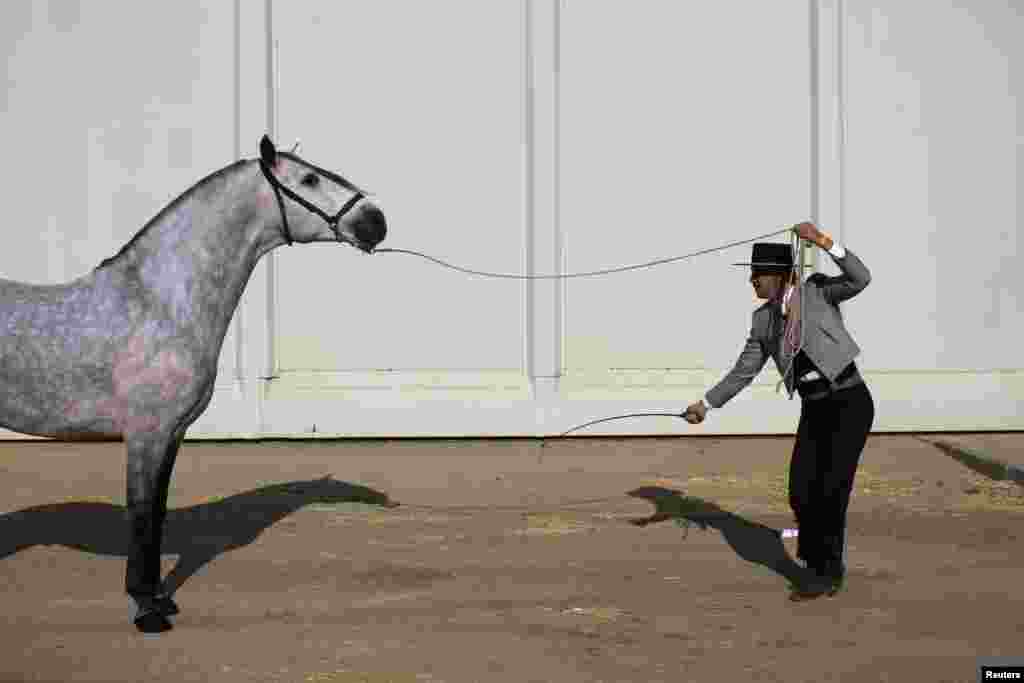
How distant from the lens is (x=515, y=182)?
564 inches

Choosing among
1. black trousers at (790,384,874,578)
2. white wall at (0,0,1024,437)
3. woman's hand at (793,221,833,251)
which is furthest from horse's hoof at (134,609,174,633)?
white wall at (0,0,1024,437)

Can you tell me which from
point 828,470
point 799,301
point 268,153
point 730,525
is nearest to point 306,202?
point 268,153

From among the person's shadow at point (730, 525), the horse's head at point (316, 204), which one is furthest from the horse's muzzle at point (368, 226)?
the person's shadow at point (730, 525)

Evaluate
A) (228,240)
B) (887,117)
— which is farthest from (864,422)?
(887,117)

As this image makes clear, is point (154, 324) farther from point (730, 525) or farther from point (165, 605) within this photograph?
point (730, 525)

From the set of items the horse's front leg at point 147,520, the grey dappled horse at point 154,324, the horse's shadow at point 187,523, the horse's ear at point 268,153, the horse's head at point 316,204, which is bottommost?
the horse's shadow at point 187,523

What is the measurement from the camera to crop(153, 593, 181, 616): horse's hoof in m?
6.88

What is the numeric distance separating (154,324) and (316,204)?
96cm

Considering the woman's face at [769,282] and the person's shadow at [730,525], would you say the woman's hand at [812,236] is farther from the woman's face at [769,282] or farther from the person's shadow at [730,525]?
the person's shadow at [730,525]

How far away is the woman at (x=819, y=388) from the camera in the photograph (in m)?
7.45

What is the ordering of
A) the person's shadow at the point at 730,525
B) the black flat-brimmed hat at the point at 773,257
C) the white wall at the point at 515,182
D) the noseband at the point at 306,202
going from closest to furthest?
the noseband at the point at 306,202 → the black flat-brimmed hat at the point at 773,257 → the person's shadow at the point at 730,525 → the white wall at the point at 515,182

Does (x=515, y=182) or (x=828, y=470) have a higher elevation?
(x=515, y=182)

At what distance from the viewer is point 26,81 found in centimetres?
1414

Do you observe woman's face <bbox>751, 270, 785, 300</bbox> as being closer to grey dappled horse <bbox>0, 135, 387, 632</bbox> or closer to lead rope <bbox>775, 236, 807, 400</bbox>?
lead rope <bbox>775, 236, 807, 400</bbox>
